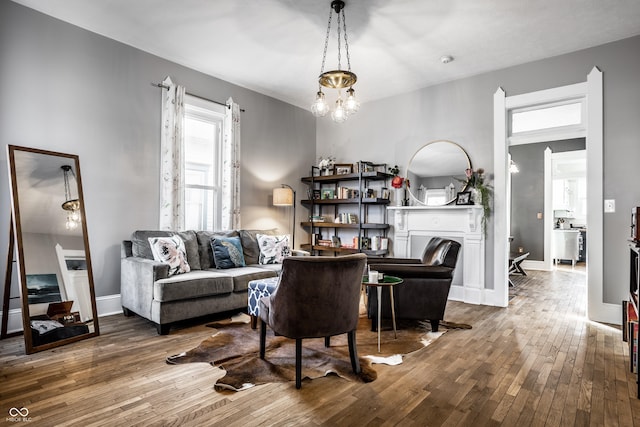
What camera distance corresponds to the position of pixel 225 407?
2.04 metres

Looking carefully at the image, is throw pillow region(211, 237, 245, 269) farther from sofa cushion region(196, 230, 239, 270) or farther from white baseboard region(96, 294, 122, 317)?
white baseboard region(96, 294, 122, 317)

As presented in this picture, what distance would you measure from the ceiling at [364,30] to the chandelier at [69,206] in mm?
1545

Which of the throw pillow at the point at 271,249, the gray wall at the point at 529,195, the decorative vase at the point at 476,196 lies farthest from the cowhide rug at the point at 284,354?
the gray wall at the point at 529,195

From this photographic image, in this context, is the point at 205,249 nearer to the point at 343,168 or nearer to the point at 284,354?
the point at 284,354

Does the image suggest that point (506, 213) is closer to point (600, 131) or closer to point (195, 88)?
point (600, 131)

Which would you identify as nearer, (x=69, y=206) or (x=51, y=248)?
(x=51, y=248)

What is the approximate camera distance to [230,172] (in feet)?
16.6

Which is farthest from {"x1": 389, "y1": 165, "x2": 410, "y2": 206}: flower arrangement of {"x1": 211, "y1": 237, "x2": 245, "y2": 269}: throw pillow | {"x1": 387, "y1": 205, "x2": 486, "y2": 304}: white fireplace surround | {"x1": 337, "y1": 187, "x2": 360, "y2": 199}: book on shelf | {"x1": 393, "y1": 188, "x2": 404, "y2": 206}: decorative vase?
{"x1": 211, "y1": 237, "x2": 245, "y2": 269}: throw pillow

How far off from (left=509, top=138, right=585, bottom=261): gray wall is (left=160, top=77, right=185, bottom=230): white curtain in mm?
7101

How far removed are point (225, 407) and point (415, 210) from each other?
13.0ft

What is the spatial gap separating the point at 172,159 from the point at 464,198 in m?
3.79

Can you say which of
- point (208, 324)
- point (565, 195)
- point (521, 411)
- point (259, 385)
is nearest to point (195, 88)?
point (208, 324)

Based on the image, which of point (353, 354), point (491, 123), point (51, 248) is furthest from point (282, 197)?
point (353, 354)

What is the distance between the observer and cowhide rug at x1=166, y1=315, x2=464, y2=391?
2434 mm
